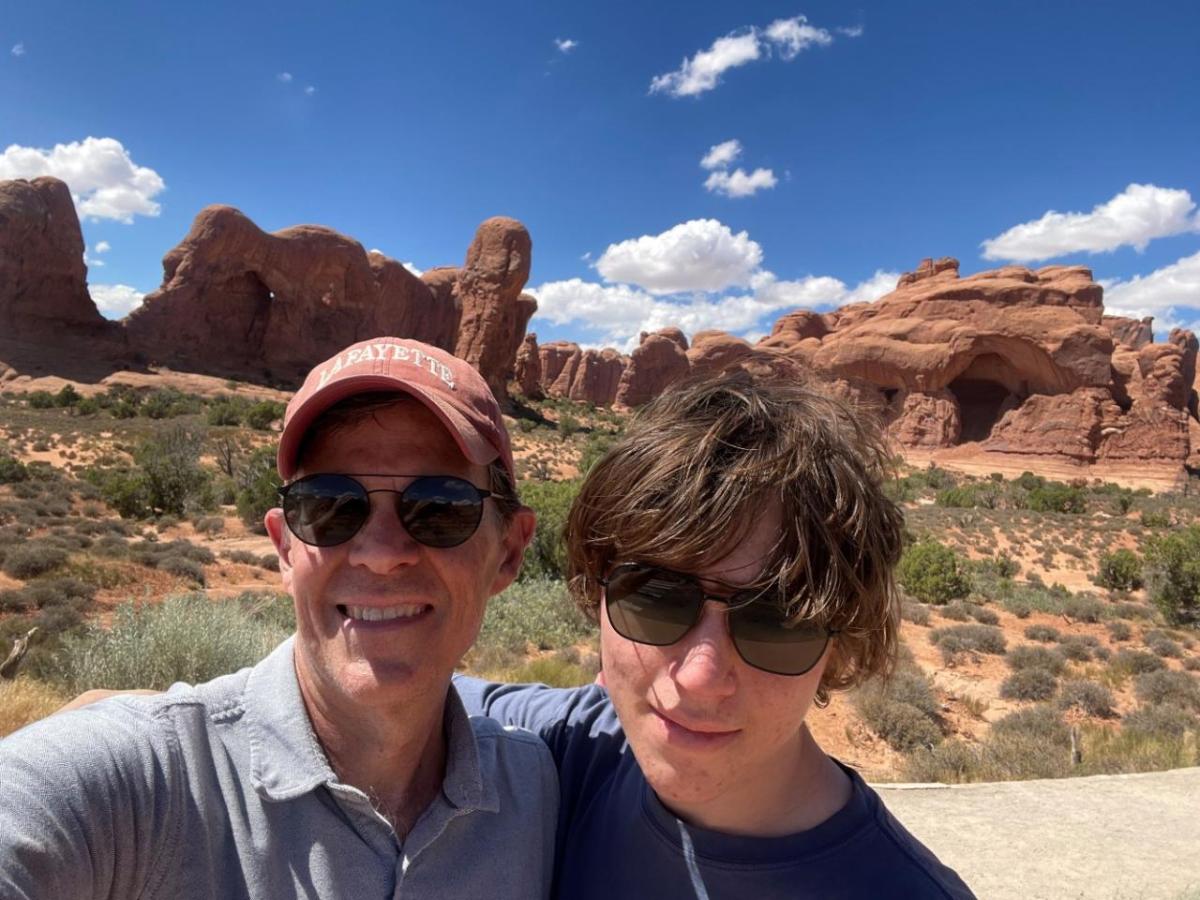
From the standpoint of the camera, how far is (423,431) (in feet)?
4.76

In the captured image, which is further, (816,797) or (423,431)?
(423,431)

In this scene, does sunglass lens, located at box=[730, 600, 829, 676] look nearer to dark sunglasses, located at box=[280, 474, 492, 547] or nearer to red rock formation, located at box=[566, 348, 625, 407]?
dark sunglasses, located at box=[280, 474, 492, 547]

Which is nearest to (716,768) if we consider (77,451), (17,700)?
(17,700)

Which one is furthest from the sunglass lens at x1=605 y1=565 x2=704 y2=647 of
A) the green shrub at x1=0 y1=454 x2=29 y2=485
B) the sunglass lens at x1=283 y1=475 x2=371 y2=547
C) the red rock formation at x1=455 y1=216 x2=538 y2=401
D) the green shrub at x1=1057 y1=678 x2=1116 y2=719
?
the red rock formation at x1=455 y1=216 x2=538 y2=401

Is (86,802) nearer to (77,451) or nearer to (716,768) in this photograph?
(716,768)

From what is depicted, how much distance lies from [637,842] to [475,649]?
6.79 metres

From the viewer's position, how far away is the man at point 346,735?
3.30 feet

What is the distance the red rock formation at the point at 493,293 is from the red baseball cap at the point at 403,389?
42.6 m

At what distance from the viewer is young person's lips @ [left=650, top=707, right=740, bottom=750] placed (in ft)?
4.21

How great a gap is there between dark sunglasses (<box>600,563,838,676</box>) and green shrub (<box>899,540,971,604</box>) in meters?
12.8

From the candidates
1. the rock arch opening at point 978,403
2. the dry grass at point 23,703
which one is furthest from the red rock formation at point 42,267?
the rock arch opening at point 978,403

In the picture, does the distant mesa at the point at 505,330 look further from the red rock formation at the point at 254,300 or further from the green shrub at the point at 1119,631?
the green shrub at the point at 1119,631

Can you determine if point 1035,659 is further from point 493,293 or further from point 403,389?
point 493,293

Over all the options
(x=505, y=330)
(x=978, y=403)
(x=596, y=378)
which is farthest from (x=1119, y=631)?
(x=596, y=378)
